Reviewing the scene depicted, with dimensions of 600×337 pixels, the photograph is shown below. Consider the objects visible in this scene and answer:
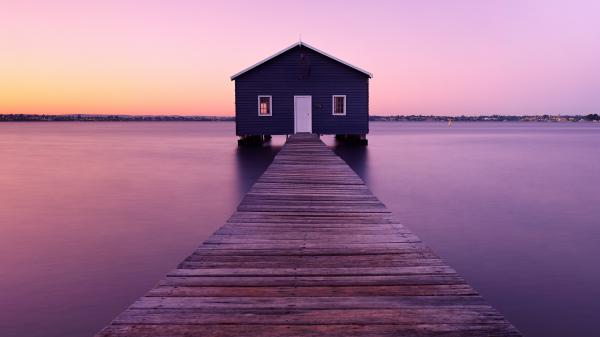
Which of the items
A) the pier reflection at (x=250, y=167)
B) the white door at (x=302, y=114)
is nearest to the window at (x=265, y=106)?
the white door at (x=302, y=114)

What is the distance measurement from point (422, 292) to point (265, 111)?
25.4 m

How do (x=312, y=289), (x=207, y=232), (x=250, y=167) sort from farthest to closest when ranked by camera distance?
(x=250, y=167)
(x=207, y=232)
(x=312, y=289)

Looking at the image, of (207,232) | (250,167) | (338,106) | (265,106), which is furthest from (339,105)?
(207,232)

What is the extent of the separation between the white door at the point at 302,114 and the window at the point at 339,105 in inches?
58.0

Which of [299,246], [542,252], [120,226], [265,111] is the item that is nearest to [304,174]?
[120,226]

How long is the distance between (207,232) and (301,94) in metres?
18.9

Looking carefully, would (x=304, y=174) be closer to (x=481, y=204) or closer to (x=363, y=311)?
(x=481, y=204)

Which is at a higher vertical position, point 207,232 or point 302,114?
point 302,114

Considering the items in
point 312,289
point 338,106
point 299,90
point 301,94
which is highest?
point 299,90

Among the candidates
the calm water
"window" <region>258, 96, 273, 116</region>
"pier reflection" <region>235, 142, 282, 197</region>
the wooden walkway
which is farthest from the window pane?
the wooden walkway

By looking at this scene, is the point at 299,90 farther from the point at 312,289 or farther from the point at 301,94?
the point at 312,289

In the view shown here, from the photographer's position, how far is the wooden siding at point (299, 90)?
27938 mm

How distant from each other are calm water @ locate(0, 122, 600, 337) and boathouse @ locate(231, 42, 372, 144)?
23.4 feet

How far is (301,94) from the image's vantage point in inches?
1109
